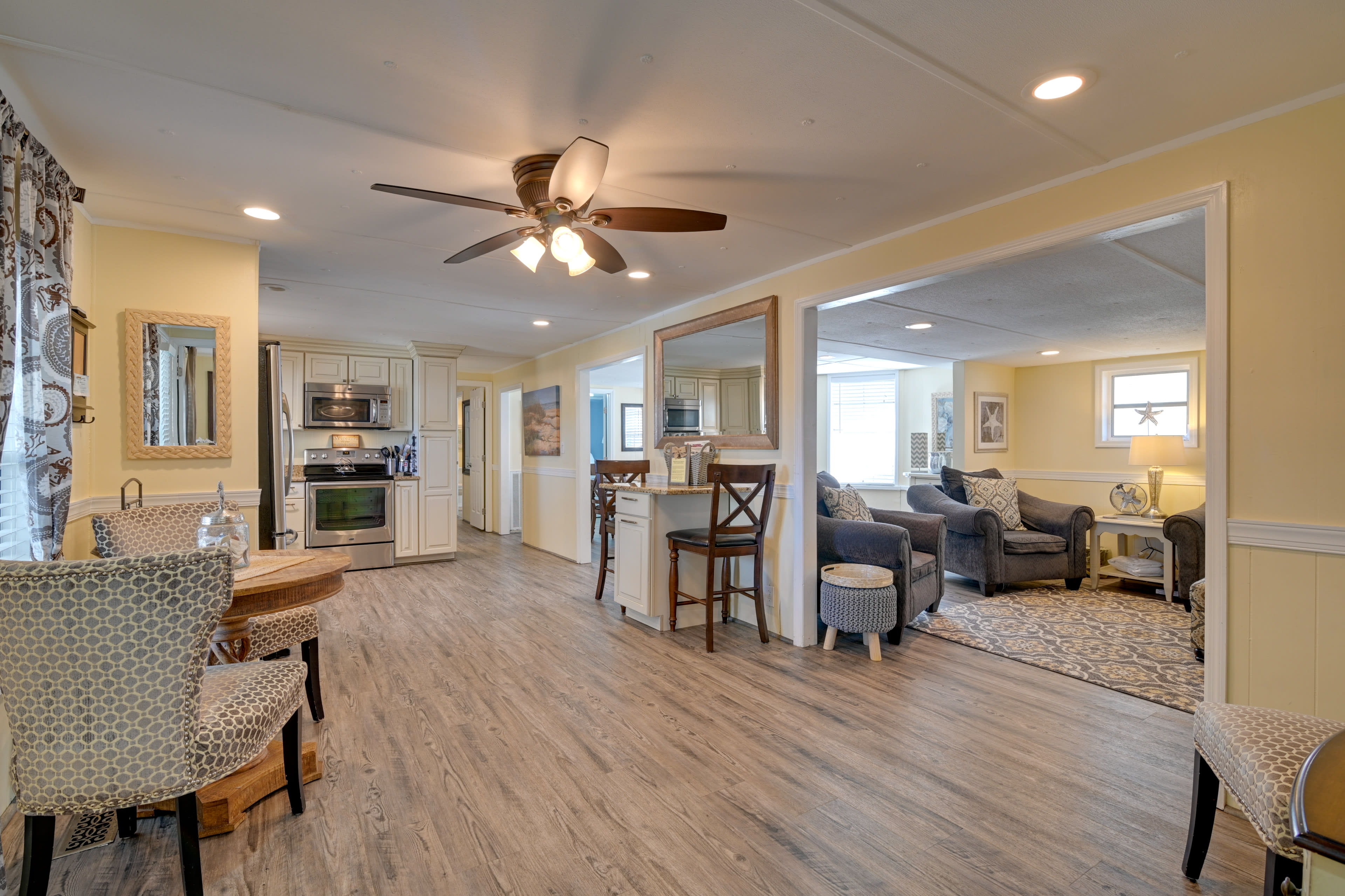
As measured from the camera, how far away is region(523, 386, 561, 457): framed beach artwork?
6.97m

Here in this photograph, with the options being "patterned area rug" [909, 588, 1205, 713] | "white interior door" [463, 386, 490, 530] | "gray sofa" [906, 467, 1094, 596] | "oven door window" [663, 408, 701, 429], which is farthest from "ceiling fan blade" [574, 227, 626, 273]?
"white interior door" [463, 386, 490, 530]

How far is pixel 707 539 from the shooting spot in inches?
159

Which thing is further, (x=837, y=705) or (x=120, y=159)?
(x=837, y=705)

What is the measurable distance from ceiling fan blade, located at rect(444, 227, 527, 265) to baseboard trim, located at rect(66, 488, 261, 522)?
176 centimetres

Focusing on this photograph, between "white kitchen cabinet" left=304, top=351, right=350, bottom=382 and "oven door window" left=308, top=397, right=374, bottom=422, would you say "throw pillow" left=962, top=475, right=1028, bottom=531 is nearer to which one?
"oven door window" left=308, top=397, right=374, bottom=422

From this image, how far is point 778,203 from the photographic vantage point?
2.87 metres

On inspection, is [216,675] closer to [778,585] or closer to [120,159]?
[120,159]

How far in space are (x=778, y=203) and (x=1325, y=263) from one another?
1875mm

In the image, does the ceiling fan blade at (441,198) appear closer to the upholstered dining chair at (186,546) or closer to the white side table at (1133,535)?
the upholstered dining chair at (186,546)

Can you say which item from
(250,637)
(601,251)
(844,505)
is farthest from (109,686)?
(844,505)

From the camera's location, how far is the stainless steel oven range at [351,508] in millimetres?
6051

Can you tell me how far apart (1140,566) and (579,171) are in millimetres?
5872

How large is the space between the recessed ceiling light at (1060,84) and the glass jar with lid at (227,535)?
2.89m

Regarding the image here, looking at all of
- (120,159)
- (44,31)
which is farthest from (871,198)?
(120,159)
